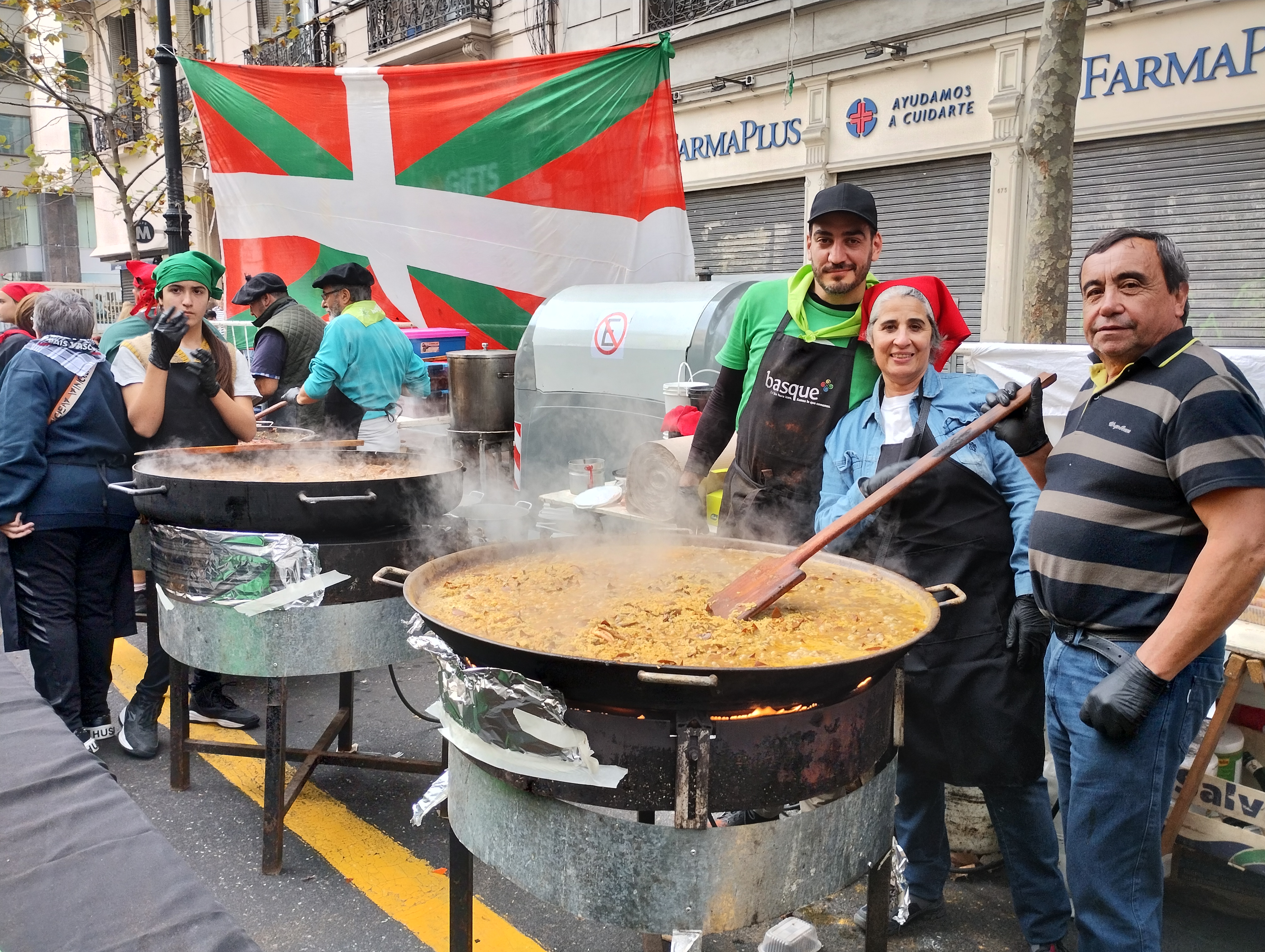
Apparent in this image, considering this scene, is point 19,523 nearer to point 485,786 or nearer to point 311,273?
point 485,786

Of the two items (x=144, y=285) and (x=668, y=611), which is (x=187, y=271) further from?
(x=668, y=611)

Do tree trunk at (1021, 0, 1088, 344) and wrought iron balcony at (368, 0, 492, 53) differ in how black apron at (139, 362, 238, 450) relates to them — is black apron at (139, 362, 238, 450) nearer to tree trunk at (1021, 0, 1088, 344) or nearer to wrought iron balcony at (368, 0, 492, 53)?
tree trunk at (1021, 0, 1088, 344)

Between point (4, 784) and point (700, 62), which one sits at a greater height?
point (700, 62)

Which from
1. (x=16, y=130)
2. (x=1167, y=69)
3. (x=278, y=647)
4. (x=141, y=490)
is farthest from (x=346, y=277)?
(x=16, y=130)

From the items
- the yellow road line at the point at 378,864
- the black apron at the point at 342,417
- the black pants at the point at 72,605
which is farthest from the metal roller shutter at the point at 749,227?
the yellow road line at the point at 378,864

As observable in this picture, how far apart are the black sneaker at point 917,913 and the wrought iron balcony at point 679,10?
1252cm

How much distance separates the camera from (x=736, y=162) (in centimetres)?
1343

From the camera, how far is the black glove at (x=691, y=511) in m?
4.34

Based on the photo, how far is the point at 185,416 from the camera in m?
4.67

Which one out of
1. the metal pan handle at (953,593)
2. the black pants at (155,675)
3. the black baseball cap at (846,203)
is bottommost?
the black pants at (155,675)

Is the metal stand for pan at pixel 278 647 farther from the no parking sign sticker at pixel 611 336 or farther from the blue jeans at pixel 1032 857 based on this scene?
the no parking sign sticker at pixel 611 336

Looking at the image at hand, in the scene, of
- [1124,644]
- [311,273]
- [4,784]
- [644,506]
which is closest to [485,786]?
[4,784]

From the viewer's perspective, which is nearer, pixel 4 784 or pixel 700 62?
→ pixel 4 784

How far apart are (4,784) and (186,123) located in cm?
2223
